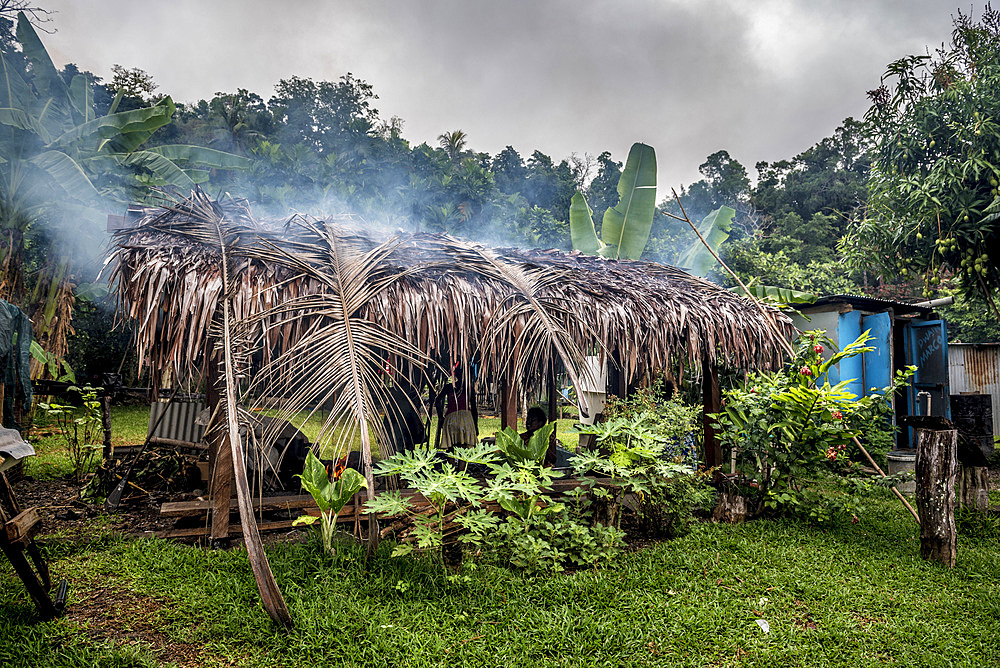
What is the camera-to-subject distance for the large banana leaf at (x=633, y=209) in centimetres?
684

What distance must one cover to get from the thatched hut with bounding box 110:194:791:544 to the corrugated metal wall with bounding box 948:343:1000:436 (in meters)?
7.14

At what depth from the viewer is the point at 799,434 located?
484cm

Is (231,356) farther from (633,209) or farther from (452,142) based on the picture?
(452,142)

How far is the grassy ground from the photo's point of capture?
9.73ft

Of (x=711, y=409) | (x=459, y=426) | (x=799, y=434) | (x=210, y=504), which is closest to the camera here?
(x=210, y=504)

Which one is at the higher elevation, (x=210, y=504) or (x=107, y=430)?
(x=107, y=430)

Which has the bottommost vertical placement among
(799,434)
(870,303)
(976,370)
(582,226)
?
(799,434)

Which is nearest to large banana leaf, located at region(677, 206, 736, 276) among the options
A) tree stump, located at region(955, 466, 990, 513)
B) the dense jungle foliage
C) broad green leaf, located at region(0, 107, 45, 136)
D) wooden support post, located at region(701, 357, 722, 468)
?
the dense jungle foliage

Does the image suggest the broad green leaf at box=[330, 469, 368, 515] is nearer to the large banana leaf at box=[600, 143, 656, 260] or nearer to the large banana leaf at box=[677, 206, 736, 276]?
the large banana leaf at box=[600, 143, 656, 260]

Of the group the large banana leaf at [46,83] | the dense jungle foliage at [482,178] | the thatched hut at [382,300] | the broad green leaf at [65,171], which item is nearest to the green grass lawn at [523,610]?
the thatched hut at [382,300]

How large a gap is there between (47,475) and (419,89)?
17.6 meters

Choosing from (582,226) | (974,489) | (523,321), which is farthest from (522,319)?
(974,489)

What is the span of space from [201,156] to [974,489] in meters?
9.94

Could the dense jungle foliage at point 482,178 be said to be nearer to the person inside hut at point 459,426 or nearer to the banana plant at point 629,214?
the person inside hut at point 459,426
